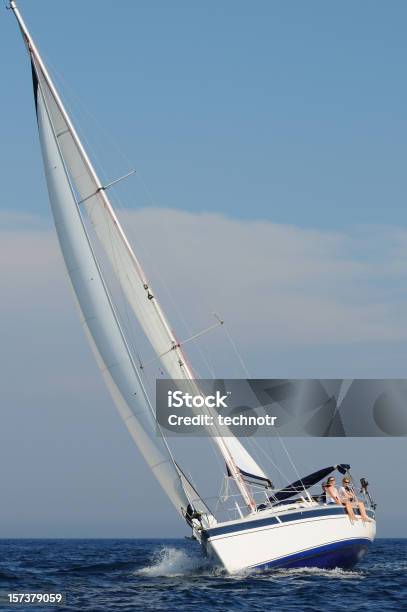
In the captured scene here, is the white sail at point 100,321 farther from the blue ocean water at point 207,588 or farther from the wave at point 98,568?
the wave at point 98,568

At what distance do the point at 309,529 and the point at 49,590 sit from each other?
6.53m

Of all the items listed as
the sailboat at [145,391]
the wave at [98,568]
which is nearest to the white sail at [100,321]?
the sailboat at [145,391]

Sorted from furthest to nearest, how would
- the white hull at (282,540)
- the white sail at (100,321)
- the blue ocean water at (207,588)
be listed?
the white sail at (100,321), the white hull at (282,540), the blue ocean water at (207,588)

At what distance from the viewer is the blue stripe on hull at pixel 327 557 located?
26109 millimetres

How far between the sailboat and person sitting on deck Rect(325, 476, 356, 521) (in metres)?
0.21

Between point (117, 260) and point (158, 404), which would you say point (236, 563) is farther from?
point (117, 260)

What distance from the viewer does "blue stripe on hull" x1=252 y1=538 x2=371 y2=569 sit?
85.7 ft

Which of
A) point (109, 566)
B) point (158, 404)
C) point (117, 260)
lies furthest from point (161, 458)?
point (109, 566)

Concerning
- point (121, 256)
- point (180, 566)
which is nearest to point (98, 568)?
point (180, 566)

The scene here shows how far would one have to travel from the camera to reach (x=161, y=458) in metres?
27.0

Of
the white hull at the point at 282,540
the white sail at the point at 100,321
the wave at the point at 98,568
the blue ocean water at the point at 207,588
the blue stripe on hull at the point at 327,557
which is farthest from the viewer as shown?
the wave at the point at 98,568

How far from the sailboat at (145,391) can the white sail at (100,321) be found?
0.03m

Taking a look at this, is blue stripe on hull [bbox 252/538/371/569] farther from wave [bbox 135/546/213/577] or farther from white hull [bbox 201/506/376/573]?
wave [bbox 135/546/213/577]

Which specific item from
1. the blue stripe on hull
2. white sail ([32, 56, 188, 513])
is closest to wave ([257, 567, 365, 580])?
the blue stripe on hull
